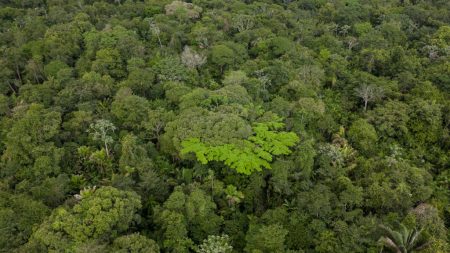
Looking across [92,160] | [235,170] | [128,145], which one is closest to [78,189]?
[92,160]

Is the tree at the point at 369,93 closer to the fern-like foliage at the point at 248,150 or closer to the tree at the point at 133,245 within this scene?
the fern-like foliage at the point at 248,150

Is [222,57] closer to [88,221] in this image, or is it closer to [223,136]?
[223,136]

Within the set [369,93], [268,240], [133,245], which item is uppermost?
[369,93]

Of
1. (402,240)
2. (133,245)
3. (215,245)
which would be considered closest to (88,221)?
(133,245)

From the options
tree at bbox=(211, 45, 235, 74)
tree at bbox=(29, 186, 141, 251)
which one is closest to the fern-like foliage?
tree at bbox=(29, 186, 141, 251)

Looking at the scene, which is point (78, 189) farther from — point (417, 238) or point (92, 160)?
point (417, 238)

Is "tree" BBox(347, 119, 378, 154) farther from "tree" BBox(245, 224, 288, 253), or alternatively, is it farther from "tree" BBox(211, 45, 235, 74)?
"tree" BBox(211, 45, 235, 74)
